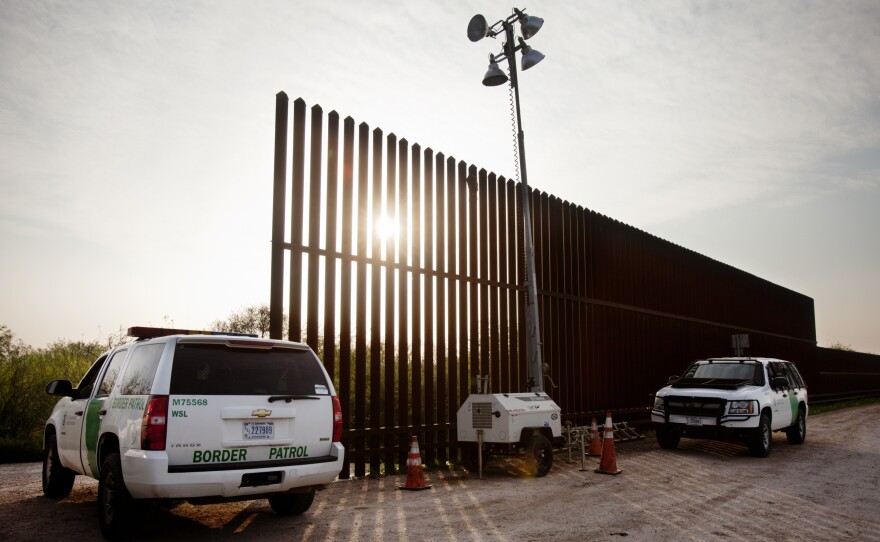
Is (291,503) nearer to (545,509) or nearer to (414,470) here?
(414,470)

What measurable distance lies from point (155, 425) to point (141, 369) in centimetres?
89

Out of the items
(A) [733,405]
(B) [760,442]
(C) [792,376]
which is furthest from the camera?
(C) [792,376]

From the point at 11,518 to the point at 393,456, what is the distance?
18.0 feet

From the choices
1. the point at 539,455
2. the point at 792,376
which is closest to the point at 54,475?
the point at 539,455

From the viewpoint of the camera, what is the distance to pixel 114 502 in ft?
19.4

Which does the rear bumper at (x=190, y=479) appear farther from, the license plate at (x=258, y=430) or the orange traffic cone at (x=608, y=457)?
the orange traffic cone at (x=608, y=457)

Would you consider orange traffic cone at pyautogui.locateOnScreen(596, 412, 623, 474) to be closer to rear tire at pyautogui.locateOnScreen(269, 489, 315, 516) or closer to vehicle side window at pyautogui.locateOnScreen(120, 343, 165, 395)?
rear tire at pyautogui.locateOnScreen(269, 489, 315, 516)

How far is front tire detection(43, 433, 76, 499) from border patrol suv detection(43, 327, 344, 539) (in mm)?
1232

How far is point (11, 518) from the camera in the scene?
7176 mm

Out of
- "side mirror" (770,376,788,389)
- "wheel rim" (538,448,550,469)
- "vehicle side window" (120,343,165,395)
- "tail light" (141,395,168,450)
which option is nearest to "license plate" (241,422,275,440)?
"tail light" (141,395,168,450)

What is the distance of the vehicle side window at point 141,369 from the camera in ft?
19.9

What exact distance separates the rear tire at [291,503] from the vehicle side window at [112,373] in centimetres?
204

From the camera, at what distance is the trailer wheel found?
1038cm

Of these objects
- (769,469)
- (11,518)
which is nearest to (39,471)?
(11,518)
